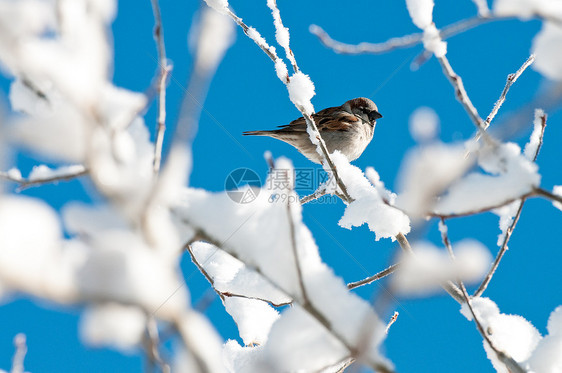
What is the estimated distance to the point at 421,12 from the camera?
1.78 metres

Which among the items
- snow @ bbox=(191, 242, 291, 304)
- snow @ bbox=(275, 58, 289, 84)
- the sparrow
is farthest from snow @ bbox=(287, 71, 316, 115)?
the sparrow

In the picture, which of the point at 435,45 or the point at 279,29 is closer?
the point at 435,45

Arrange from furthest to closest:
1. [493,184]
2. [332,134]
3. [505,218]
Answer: [332,134], [505,218], [493,184]

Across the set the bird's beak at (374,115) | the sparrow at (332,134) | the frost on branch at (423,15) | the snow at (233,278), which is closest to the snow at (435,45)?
the frost on branch at (423,15)

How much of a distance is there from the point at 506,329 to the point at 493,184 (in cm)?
106

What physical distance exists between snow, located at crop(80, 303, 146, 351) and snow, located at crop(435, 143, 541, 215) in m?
0.83

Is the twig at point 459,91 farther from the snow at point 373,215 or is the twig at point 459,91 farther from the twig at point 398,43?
the snow at point 373,215

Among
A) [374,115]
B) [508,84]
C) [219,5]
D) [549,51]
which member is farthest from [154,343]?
[374,115]

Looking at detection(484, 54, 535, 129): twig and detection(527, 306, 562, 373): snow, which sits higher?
detection(484, 54, 535, 129): twig

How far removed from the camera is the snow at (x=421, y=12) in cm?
178

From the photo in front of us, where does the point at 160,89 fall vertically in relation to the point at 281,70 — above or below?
below

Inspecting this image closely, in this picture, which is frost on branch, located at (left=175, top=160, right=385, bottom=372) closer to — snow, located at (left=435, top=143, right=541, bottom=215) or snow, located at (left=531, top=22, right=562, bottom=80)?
snow, located at (left=435, top=143, right=541, bottom=215)

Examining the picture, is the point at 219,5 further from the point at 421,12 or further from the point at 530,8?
the point at 530,8

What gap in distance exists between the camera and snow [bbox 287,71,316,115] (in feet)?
9.74
